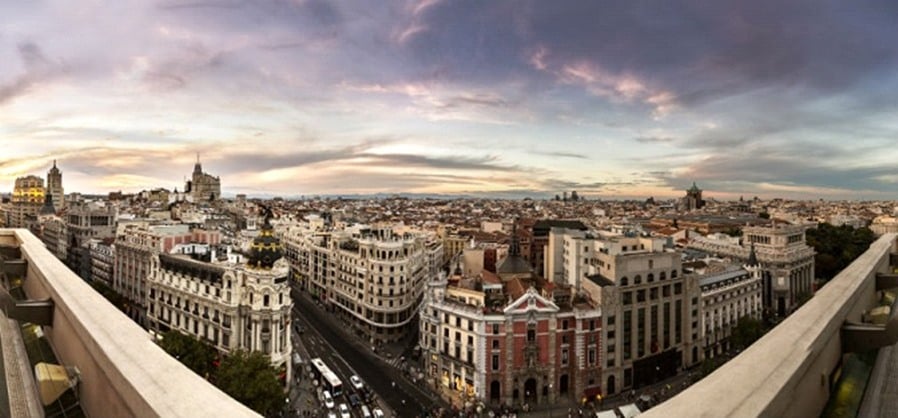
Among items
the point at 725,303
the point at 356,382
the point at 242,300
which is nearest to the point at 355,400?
the point at 356,382

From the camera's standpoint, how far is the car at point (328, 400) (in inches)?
851

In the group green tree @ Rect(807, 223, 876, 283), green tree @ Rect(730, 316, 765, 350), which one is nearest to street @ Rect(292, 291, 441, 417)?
green tree @ Rect(730, 316, 765, 350)

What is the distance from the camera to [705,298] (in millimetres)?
28734

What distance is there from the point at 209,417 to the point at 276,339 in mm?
23060

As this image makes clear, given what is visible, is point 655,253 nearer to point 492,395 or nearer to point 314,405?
point 492,395

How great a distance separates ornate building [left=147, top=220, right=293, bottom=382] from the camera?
2334cm

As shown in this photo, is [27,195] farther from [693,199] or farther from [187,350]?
[693,199]

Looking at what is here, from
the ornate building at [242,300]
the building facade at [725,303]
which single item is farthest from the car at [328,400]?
the building facade at [725,303]

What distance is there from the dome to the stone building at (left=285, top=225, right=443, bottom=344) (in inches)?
395

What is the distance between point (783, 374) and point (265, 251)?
23.8 metres

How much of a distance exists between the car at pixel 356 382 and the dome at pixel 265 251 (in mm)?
7052

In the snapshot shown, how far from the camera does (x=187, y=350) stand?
21375mm

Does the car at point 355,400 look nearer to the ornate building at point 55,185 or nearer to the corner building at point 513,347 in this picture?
the corner building at point 513,347

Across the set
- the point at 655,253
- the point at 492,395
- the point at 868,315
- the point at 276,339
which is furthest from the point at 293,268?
the point at 868,315
